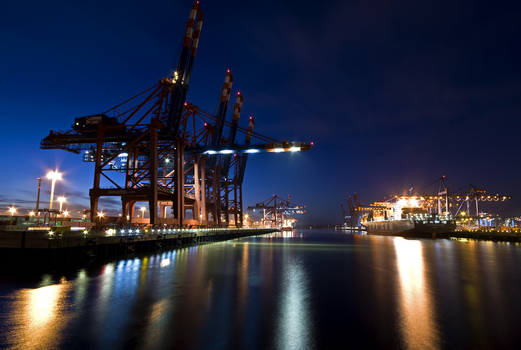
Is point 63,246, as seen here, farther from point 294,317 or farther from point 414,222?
point 414,222

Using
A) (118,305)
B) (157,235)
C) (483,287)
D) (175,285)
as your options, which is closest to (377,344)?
(118,305)

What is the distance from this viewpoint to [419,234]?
7262 centimetres

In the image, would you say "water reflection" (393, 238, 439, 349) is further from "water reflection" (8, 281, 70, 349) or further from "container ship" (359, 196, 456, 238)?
"container ship" (359, 196, 456, 238)

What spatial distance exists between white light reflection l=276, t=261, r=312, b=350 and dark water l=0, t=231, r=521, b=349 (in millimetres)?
33

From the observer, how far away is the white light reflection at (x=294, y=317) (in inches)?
310

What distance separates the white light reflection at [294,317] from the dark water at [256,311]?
3 cm

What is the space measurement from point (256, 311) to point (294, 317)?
1.43m

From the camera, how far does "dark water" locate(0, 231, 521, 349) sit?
797 centimetres

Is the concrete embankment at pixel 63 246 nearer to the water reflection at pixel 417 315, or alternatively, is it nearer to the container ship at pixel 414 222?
the water reflection at pixel 417 315

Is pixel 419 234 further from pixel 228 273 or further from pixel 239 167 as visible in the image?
pixel 228 273

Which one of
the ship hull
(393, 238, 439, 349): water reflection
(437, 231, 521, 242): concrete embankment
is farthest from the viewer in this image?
the ship hull

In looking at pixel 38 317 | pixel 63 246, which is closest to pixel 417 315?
pixel 38 317

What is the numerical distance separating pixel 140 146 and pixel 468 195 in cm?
9365

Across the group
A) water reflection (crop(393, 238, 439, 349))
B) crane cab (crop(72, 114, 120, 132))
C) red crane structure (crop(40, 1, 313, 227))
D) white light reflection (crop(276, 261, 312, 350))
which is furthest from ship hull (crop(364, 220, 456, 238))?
crane cab (crop(72, 114, 120, 132))
